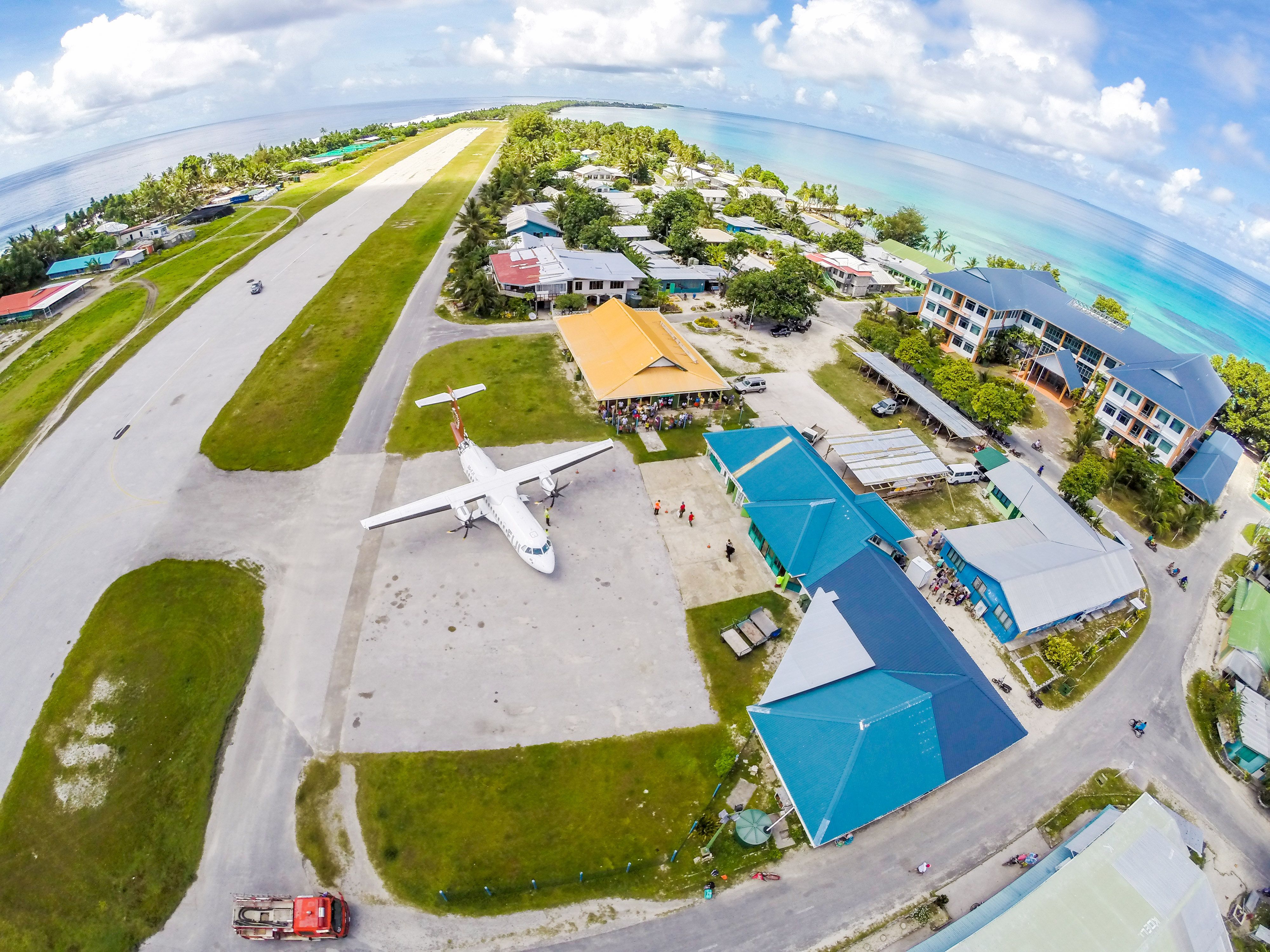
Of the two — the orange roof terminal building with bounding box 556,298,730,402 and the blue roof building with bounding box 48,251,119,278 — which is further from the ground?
the blue roof building with bounding box 48,251,119,278

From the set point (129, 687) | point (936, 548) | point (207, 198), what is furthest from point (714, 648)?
point (207, 198)

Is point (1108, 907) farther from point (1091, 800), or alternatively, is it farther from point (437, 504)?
point (437, 504)

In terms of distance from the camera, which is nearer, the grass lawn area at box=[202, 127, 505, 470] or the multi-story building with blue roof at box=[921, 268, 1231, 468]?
the grass lawn area at box=[202, 127, 505, 470]

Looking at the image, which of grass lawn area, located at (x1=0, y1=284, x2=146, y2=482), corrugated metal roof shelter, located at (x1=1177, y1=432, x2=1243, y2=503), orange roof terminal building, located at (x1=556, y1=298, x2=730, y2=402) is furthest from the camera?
orange roof terminal building, located at (x1=556, y1=298, x2=730, y2=402)

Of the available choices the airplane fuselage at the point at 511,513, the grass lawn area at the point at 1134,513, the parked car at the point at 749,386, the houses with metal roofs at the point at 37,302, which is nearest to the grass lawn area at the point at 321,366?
the airplane fuselage at the point at 511,513

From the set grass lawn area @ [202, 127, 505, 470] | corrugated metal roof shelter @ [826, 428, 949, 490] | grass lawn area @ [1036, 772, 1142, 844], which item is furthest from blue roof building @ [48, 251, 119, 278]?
grass lawn area @ [1036, 772, 1142, 844]

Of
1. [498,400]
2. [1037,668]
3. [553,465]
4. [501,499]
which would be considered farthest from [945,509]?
[498,400]

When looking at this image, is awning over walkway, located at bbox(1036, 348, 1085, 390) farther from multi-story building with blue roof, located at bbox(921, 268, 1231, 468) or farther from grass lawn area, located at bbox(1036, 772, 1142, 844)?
grass lawn area, located at bbox(1036, 772, 1142, 844)
